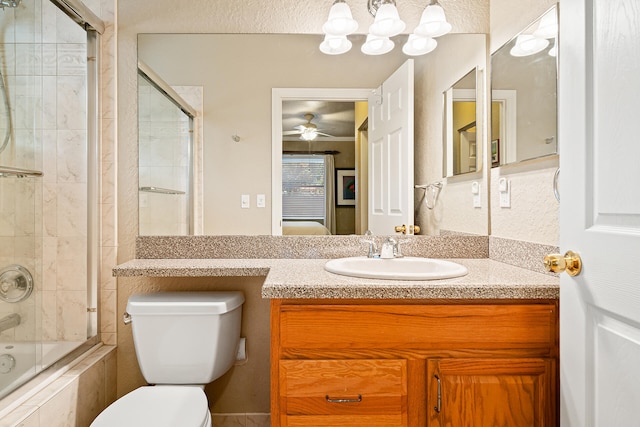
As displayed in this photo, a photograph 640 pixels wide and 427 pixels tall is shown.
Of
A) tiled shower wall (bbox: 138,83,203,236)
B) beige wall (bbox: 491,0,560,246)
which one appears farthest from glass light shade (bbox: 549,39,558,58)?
tiled shower wall (bbox: 138,83,203,236)

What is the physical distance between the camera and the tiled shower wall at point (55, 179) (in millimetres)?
1677

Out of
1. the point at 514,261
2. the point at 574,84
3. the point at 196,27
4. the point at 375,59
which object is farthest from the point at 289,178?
the point at 574,84

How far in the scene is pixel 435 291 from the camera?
3.73ft

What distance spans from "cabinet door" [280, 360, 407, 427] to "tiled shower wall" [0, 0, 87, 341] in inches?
45.9

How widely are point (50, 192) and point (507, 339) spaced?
1.99 metres

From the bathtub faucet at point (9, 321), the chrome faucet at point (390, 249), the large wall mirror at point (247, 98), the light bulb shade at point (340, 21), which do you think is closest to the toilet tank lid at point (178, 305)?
the large wall mirror at point (247, 98)

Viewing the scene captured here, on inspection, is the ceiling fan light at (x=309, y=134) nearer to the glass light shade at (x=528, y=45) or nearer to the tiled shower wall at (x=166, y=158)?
the tiled shower wall at (x=166, y=158)

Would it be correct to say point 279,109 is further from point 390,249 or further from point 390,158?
point 390,249

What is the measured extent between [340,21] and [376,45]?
20 cm

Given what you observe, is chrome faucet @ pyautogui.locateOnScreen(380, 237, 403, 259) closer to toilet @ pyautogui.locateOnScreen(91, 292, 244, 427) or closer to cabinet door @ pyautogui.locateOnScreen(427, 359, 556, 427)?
cabinet door @ pyautogui.locateOnScreen(427, 359, 556, 427)

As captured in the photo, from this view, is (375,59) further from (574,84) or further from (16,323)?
(16,323)

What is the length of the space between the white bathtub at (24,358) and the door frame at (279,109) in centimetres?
103

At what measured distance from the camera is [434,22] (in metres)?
1.70

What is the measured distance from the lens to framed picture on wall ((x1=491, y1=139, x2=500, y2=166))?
163cm
